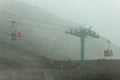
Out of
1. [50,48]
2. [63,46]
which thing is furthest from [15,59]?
[63,46]

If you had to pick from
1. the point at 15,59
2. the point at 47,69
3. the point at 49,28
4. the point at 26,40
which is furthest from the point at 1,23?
the point at 47,69

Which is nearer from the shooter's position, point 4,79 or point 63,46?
point 4,79

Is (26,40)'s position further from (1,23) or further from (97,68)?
(97,68)

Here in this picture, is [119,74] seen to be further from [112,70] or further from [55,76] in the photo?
[55,76]

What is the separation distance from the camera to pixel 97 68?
242ft

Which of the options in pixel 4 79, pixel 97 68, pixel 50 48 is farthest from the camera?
pixel 50 48

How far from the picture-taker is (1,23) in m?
150

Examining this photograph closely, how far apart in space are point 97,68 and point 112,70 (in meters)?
3.48

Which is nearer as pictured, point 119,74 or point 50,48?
point 119,74

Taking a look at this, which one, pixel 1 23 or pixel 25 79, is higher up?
pixel 1 23

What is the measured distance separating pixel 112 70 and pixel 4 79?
61.2 ft

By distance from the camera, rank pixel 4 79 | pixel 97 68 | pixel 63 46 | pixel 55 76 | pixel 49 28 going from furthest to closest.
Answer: pixel 49 28, pixel 63 46, pixel 97 68, pixel 55 76, pixel 4 79

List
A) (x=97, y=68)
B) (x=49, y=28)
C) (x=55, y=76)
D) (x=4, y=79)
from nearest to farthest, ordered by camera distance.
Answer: (x=4, y=79)
(x=55, y=76)
(x=97, y=68)
(x=49, y=28)

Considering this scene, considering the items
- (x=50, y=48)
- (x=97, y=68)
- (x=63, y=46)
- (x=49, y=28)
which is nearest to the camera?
(x=97, y=68)
